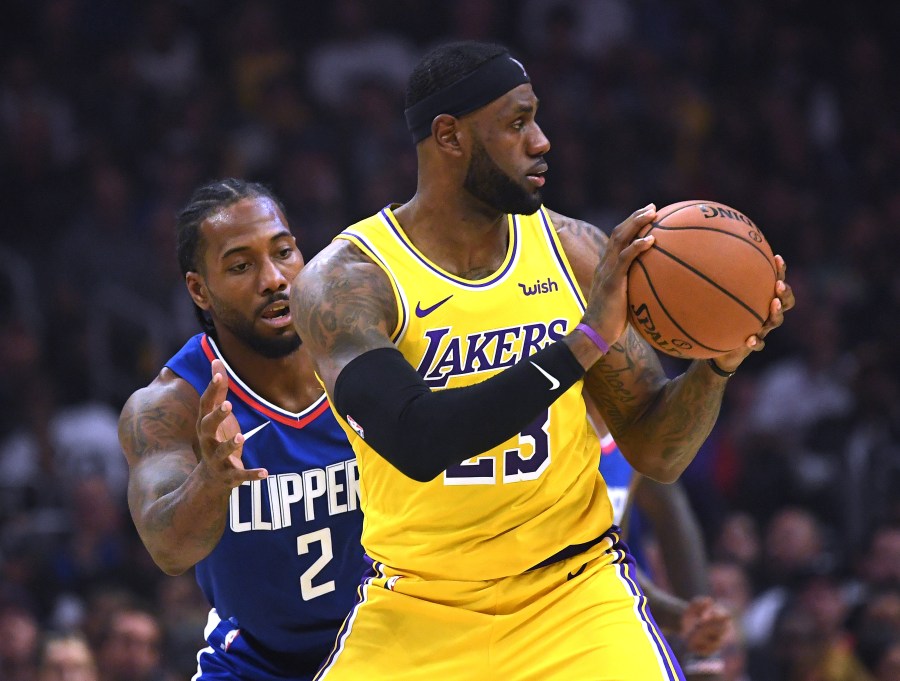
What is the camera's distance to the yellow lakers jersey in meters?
3.60

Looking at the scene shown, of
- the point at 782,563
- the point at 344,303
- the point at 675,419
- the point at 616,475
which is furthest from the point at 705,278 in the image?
the point at 782,563

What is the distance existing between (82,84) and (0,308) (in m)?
1.98

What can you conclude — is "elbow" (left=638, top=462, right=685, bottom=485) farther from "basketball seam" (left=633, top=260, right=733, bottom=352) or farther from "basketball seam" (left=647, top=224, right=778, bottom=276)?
"basketball seam" (left=647, top=224, right=778, bottom=276)

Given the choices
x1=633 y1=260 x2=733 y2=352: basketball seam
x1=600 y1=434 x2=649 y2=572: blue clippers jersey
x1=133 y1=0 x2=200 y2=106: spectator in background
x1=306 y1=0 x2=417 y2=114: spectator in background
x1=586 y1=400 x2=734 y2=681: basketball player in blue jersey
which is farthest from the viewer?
x1=306 y1=0 x2=417 y2=114: spectator in background

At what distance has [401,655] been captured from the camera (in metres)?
3.59

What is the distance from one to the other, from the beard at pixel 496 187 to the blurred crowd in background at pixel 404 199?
3783mm

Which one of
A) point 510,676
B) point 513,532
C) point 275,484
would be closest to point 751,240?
point 513,532

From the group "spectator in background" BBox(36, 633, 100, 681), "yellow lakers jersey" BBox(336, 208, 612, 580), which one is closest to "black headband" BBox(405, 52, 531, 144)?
"yellow lakers jersey" BBox(336, 208, 612, 580)

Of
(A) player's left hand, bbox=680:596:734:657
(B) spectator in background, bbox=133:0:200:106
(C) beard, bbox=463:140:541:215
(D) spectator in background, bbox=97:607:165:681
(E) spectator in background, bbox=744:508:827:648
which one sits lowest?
(E) spectator in background, bbox=744:508:827:648

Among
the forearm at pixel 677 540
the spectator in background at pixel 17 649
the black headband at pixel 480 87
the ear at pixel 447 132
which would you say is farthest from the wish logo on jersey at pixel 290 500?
the spectator in background at pixel 17 649

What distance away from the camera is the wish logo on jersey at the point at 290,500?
419 cm

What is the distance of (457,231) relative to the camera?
3.86 m

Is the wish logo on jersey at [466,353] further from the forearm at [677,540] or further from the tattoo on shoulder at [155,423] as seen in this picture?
the forearm at [677,540]

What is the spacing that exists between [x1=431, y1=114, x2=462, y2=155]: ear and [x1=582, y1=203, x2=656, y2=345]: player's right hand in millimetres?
548
